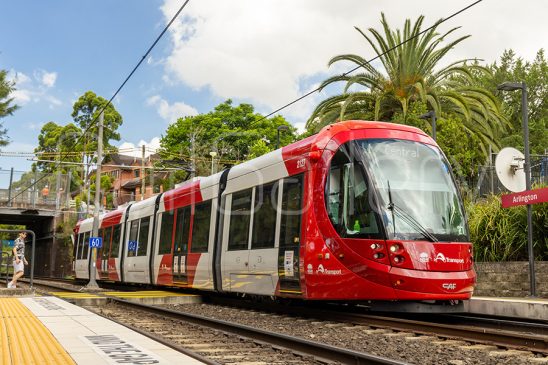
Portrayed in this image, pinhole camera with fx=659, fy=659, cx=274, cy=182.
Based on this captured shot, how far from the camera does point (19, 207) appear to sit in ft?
155

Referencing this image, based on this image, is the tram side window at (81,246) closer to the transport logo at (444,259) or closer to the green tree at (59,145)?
the transport logo at (444,259)

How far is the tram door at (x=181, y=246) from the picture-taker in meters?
17.3

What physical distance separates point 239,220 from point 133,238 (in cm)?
979

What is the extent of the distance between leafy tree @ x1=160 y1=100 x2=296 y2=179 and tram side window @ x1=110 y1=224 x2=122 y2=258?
37.5 m

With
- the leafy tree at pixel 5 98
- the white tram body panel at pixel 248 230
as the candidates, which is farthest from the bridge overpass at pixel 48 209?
the white tram body panel at pixel 248 230

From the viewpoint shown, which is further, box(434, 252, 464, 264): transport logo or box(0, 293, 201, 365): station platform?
box(434, 252, 464, 264): transport logo

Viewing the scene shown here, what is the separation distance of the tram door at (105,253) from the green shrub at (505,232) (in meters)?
14.8

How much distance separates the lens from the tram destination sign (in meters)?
14.0

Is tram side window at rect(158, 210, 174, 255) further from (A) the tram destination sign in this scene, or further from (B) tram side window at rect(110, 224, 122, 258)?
(A) the tram destination sign

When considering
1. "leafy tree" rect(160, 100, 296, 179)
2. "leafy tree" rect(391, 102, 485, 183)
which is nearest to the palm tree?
"leafy tree" rect(391, 102, 485, 183)

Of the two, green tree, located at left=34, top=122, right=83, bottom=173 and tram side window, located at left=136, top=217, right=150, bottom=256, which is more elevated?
green tree, located at left=34, top=122, right=83, bottom=173

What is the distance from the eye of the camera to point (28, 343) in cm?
730

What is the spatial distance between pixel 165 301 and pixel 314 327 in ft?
21.4

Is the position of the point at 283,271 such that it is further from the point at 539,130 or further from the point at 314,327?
the point at 539,130
